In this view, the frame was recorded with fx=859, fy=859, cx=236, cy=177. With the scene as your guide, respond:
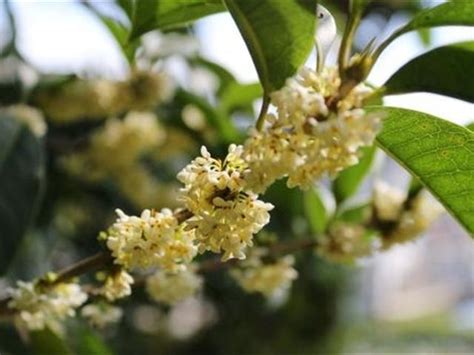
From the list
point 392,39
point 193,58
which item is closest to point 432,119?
point 392,39

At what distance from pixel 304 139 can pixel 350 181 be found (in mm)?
733

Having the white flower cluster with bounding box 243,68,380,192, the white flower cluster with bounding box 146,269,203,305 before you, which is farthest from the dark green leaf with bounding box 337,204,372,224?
the white flower cluster with bounding box 243,68,380,192

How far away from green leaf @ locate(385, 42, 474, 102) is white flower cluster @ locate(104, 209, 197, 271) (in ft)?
0.73

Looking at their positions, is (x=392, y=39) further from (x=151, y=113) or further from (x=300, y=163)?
(x=151, y=113)

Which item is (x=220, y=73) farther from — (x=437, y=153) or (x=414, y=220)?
(x=437, y=153)

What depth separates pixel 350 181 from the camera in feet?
4.45

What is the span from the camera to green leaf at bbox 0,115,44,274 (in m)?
1.22

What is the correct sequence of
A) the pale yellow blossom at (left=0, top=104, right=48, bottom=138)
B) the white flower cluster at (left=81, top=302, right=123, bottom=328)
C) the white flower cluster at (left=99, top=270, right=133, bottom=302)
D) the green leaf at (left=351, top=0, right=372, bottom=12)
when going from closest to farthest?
the green leaf at (left=351, top=0, right=372, bottom=12) < the white flower cluster at (left=99, top=270, right=133, bottom=302) < the white flower cluster at (left=81, top=302, right=123, bottom=328) < the pale yellow blossom at (left=0, top=104, right=48, bottom=138)

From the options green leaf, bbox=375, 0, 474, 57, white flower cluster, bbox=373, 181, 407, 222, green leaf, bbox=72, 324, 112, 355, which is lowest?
green leaf, bbox=72, 324, 112, 355

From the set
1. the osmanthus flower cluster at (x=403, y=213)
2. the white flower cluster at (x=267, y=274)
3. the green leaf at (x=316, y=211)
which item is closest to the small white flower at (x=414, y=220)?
the osmanthus flower cluster at (x=403, y=213)

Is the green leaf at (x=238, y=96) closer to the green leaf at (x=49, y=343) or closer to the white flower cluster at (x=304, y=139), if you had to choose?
the green leaf at (x=49, y=343)

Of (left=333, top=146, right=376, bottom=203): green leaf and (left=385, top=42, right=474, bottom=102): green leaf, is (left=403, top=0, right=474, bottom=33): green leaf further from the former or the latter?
(left=333, top=146, right=376, bottom=203): green leaf

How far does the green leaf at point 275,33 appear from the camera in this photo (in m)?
0.71

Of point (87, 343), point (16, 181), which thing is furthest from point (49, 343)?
point (16, 181)
